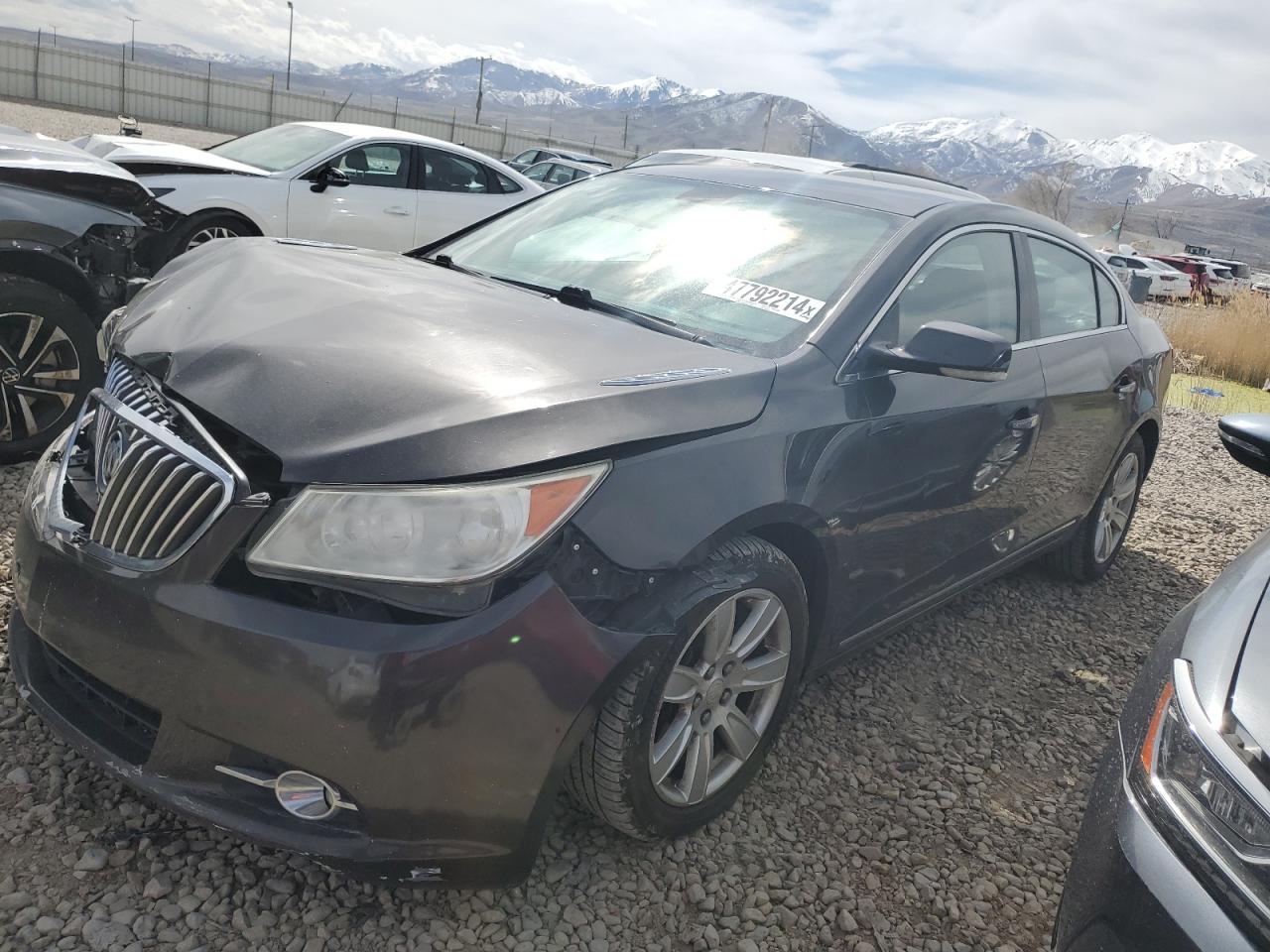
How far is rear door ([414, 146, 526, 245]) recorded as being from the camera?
9.40 m

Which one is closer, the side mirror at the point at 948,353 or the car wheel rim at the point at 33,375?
the side mirror at the point at 948,353

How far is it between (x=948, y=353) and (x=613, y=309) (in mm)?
900

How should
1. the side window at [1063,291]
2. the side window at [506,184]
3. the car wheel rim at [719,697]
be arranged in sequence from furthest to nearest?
the side window at [506,184] < the side window at [1063,291] < the car wheel rim at [719,697]

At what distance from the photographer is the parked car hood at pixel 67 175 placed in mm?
3932

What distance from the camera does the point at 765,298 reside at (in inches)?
111

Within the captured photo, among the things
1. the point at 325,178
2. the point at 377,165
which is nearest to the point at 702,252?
the point at 325,178

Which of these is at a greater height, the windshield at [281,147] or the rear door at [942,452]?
the windshield at [281,147]

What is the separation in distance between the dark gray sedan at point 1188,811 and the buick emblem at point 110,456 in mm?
2016

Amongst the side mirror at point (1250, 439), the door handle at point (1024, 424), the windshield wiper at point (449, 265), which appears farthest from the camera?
the door handle at point (1024, 424)

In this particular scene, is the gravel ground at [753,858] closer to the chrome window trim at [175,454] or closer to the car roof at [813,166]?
the chrome window trim at [175,454]

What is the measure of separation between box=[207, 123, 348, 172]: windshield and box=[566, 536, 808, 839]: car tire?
7.34m

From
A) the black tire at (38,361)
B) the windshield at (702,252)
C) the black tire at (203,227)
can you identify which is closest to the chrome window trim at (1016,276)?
the windshield at (702,252)

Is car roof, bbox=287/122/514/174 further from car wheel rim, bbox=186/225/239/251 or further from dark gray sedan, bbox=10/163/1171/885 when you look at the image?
dark gray sedan, bbox=10/163/1171/885

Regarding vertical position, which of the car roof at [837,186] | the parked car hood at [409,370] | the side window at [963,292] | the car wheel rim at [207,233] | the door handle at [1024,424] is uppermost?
the car roof at [837,186]
